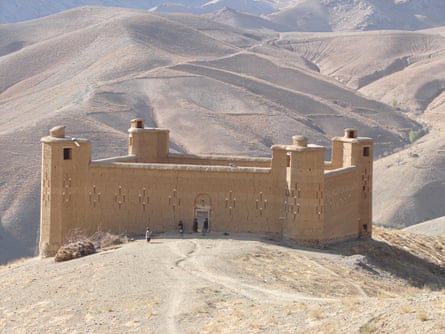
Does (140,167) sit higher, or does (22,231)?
(140,167)

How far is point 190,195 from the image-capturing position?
31.9m

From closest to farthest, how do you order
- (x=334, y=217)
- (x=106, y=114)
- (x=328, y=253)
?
1. (x=328, y=253)
2. (x=334, y=217)
3. (x=106, y=114)

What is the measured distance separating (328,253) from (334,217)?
242cm

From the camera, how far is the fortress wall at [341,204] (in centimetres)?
3199

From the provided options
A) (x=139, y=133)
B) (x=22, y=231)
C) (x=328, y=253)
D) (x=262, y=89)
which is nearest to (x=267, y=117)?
(x=262, y=89)

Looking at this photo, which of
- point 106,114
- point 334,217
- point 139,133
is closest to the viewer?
point 334,217

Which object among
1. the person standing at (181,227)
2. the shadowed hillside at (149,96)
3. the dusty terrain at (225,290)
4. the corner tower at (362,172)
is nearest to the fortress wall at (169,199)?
the person standing at (181,227)

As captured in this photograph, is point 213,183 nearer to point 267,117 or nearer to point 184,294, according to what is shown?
point 184,294

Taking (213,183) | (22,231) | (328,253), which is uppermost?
(213,183)

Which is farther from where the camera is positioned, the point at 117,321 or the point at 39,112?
the point at 39,112

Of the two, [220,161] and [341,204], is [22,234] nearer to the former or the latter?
[220,161]

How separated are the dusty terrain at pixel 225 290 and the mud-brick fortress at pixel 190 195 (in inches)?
36.9

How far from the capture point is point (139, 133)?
3688cm

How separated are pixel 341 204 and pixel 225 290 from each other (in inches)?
452
